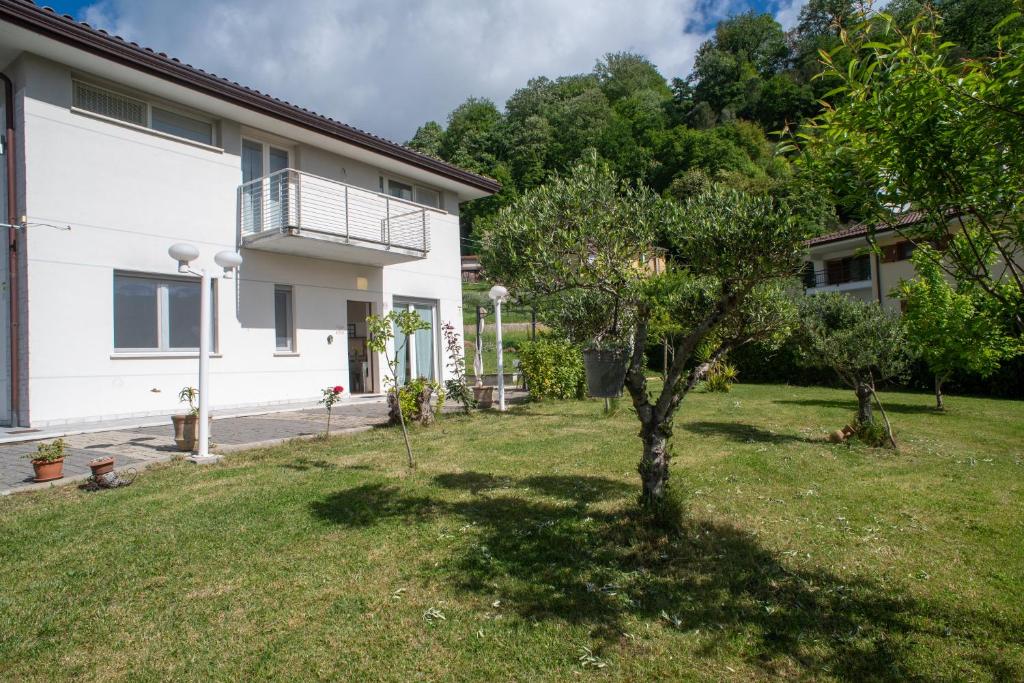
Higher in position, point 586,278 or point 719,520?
point 586,278

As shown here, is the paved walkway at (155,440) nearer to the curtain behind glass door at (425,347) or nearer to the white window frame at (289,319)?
the white window frame at (289,319)

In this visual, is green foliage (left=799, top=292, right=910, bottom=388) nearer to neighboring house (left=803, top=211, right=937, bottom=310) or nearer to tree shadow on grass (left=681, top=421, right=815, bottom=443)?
tree shadow on grass (left=681, top=421, right=815, bottom=443)

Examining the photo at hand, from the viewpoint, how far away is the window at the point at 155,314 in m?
10.1

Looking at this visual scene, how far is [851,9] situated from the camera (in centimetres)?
243

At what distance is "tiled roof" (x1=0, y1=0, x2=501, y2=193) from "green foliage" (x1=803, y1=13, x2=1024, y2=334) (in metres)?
10.8

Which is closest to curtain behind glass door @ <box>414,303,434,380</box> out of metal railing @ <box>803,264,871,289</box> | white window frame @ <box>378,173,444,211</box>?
white window frame @ <box>378,173,444,211</box>

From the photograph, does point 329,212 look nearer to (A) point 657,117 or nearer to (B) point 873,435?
(B) point 873,435

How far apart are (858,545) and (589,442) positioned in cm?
430

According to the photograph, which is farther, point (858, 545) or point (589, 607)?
point (858, 545)

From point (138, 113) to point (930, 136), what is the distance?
40.7ft

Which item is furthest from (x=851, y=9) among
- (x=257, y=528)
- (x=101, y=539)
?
(x=101, y=539)

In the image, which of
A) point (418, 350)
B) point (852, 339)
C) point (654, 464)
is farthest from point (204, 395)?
point (852, 339)

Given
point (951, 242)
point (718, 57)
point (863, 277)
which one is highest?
point (718, 57)

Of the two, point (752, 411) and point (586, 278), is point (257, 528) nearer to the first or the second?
point (586, 278)
